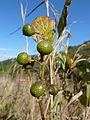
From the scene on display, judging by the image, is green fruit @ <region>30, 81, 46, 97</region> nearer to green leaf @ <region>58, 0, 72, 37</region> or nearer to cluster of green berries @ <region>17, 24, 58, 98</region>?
cluster of green berries @ <region>17, 24, 58, 98</region>

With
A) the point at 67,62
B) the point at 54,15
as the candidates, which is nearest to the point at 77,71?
the point at 67,62

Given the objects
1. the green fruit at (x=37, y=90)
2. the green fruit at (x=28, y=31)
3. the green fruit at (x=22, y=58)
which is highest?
the green fruit at (x=28, y=31)

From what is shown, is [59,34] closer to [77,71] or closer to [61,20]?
[61,20]

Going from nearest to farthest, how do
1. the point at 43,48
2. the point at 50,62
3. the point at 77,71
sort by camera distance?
the point at 43,48 → the point at 50,62 → the point at 77,71

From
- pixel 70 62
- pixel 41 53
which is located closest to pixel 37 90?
pixel 41 53

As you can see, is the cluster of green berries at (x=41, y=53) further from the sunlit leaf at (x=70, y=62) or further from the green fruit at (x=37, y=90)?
the sunlit leaf at (x=70, y=62)

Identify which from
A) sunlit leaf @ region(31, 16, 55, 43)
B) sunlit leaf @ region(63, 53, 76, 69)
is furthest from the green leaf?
sunlit leaf @ region(63, 53, 76, 69)

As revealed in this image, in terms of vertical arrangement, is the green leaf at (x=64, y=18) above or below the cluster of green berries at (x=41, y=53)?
above

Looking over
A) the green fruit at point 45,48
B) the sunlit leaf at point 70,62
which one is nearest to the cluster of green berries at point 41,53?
the green fruit at point 45,48

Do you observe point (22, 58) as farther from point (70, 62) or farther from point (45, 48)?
point (70, 62)
